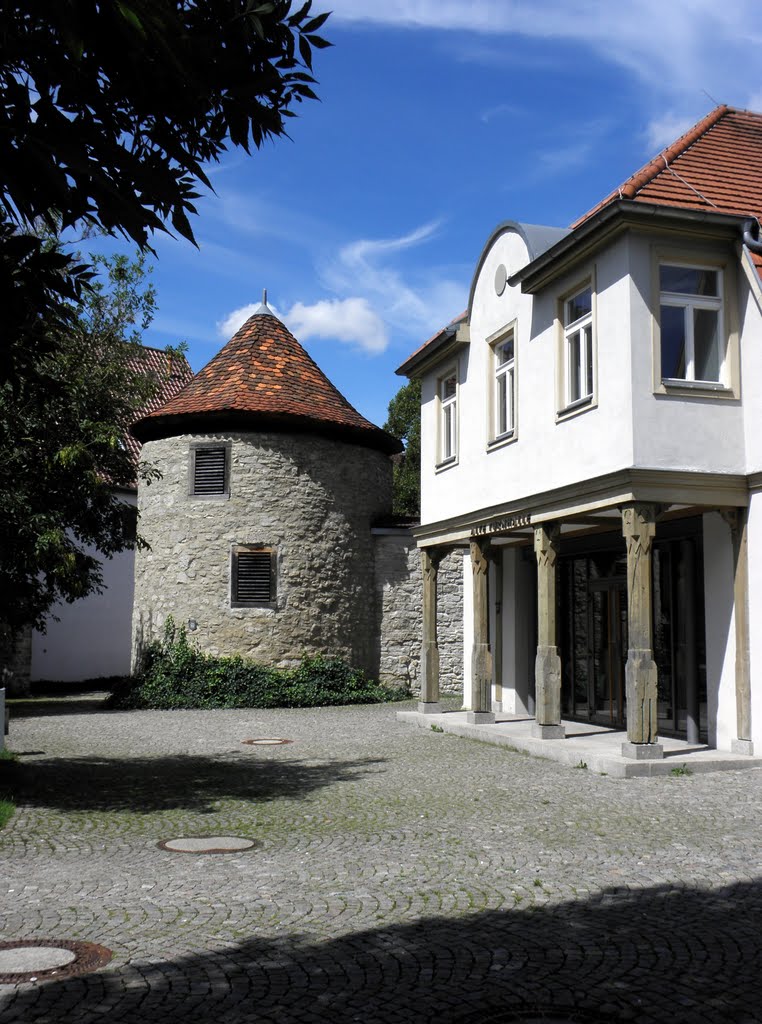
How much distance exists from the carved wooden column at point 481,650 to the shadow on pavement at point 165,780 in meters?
3.42

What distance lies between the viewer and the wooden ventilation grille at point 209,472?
22062 mm

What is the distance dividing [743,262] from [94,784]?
30.0ft

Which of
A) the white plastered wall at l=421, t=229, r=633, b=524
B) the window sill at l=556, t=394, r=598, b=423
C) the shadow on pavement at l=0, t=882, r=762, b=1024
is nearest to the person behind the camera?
the shadow on pavement at l=0, t=882, r=762, b=1024

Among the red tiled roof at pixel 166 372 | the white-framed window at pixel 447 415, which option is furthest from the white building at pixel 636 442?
the red tiled roof at pixel 166 372

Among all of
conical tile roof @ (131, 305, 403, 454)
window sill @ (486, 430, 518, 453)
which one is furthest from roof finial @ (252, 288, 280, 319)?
window sill @ (486, 430, 518, 453)

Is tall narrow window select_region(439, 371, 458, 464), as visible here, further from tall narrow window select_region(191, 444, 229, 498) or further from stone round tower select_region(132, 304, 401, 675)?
tall narrow window select_region(191, 444, 229, 498)

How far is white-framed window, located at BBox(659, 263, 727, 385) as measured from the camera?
1195 cm

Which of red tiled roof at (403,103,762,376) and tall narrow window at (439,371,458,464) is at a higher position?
red tiled roof at (403,103,762,376)

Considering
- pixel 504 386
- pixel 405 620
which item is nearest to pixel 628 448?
pixel 504 386

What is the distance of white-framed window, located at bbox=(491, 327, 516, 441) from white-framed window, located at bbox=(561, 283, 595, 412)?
1.70 m

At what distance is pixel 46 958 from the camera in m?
4.73

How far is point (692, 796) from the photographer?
955 centimetres

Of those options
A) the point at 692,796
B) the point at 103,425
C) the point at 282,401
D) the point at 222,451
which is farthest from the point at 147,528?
the point at 692,796

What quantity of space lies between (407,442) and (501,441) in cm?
2257
